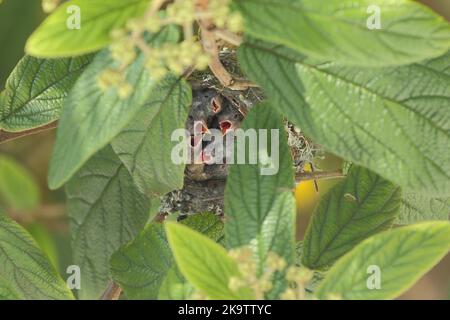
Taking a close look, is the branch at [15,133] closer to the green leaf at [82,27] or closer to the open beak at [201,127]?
the open beak at [201,127]

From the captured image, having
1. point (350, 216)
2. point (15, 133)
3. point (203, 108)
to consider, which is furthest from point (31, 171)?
point (350, 216)

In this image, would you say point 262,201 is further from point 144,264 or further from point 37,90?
point 37,90

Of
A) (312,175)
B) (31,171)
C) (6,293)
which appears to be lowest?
(6,293)

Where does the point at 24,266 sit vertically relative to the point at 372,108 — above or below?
below

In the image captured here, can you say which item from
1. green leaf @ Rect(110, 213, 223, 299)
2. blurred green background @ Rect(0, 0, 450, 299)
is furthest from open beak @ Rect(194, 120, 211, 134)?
blurred green background @ Rect(0, 0, 450, 299)

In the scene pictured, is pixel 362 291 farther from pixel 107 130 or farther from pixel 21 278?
pixel 21 278

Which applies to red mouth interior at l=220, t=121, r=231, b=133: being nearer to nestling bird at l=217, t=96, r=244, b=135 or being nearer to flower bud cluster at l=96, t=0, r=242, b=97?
nestling bird at l=217, t=96, r=244, b=135

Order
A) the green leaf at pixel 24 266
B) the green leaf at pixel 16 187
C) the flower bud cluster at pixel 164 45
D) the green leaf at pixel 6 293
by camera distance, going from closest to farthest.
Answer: the flower bud cluster at pixel 164 45
the green leaf at pixel 6 293
the green leaf at pixel 24 266
the green leaf at pixel 16 187

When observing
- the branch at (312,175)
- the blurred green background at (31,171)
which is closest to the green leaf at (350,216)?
the branch at (312,175)
